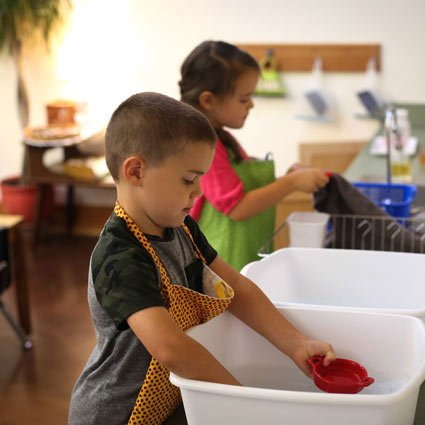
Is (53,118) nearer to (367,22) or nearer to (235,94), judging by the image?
(367,22)

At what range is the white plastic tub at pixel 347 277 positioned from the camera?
1.37 m

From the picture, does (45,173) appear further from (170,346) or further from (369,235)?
(170,346)

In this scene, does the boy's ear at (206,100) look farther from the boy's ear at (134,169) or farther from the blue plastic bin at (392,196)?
the boy's ear at (134,169)

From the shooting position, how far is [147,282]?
35.1 inches

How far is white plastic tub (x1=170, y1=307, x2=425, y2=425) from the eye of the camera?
0.79 metres

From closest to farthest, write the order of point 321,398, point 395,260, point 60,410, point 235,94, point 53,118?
point 321,398
point 395,260
point 235,94
point 60,410
point 53,118

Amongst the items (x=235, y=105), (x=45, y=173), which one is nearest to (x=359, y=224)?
(x=235, y=105)

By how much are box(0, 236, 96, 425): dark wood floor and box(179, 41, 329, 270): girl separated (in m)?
1.13

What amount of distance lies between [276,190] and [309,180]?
80 mm

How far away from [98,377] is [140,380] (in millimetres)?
66

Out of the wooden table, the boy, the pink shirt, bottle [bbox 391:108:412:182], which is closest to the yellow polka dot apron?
the boy

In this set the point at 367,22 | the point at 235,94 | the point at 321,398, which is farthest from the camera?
the point at 367,22

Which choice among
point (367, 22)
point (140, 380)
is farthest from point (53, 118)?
point (140, 380)

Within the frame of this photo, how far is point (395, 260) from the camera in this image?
4.51 ft
